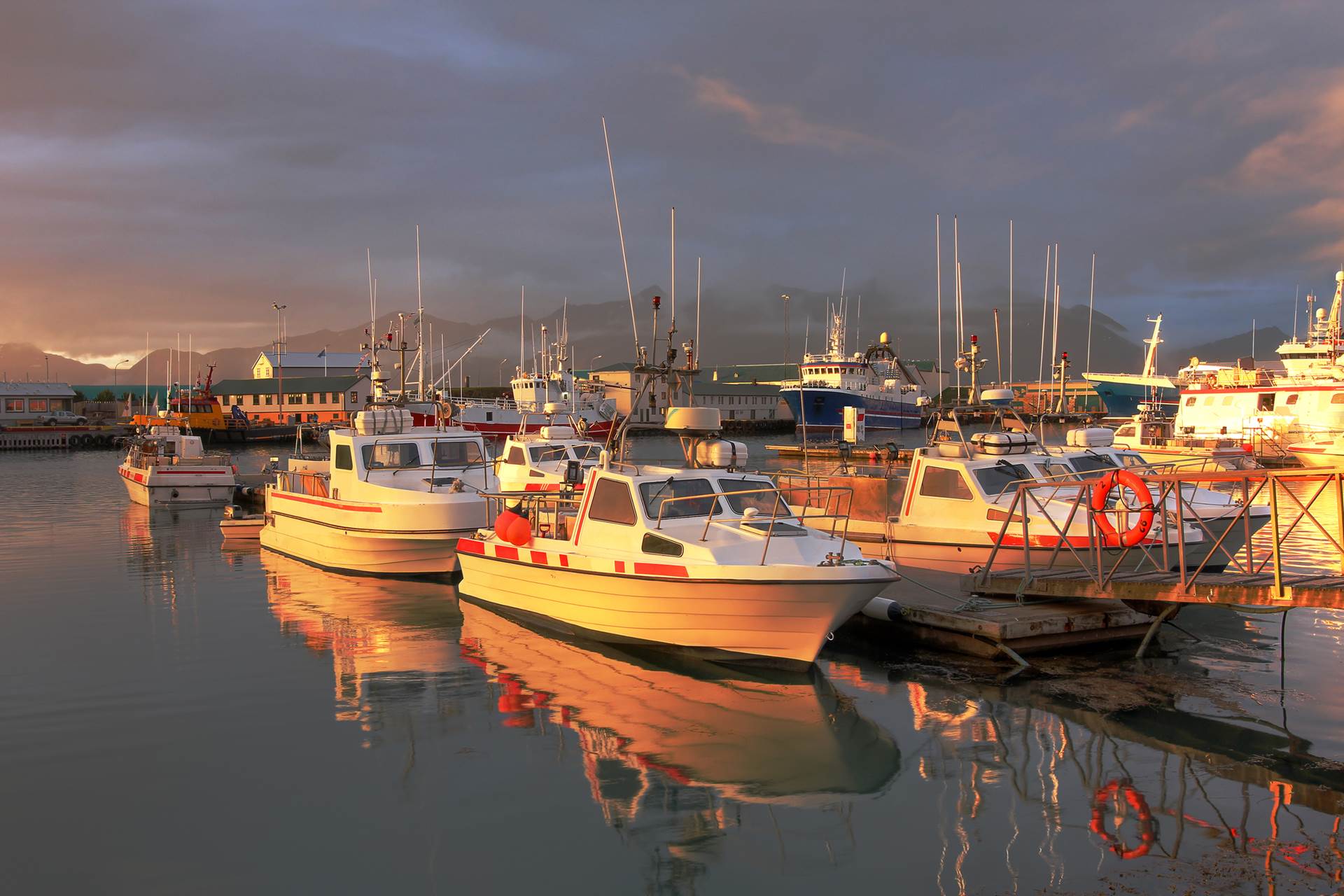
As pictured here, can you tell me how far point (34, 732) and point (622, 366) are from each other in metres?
111

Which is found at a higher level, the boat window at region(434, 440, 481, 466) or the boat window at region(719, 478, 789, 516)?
the boat window at region(434, 440, 481, 466)

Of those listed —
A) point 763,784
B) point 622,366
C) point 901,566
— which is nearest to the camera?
point 763,784

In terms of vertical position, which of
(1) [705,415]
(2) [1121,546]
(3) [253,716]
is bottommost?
(3) [253,716]

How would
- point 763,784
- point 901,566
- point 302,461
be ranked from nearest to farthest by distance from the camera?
point 763,784 → point 901,566 → point 302,461

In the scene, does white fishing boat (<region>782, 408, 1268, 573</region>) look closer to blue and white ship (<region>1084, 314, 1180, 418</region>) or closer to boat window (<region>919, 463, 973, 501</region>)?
boat window (<region>919, 463, 973, 501</region>)

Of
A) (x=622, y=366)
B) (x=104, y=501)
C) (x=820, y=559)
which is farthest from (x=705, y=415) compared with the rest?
(x=622, y=366)

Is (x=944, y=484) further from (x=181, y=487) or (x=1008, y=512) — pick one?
(x=181, y=487)

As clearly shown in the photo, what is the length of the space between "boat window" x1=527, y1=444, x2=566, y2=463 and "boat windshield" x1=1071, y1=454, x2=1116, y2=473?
11208 millimetres

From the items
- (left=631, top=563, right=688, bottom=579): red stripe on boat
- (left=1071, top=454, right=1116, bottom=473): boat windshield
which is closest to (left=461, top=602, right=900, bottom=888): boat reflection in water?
(left=631, top=563, right=688, bottom=579): red stripe on boat

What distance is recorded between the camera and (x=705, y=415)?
44.7ft

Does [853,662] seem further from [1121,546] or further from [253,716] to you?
[253,716]

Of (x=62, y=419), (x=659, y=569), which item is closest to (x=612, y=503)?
(x=659, y=569)

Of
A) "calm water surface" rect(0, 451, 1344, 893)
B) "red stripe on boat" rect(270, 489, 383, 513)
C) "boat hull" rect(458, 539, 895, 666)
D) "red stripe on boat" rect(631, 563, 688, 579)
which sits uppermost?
"red stripe on boat" rect(270, 489, 383, 513)

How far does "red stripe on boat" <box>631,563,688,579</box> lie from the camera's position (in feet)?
37.3
